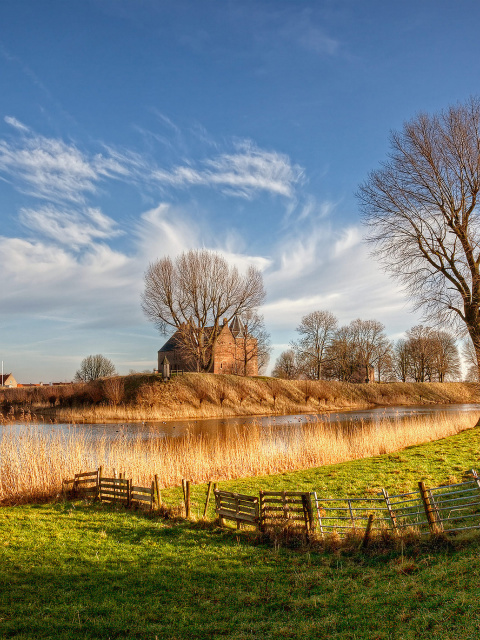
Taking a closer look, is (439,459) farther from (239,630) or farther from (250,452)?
(239,630)

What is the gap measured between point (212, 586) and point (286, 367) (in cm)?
6668

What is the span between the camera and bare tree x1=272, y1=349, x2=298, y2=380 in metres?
66.4

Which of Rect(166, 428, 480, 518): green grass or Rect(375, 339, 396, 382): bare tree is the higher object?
Rect(375, 339, 396, 382): bare tree

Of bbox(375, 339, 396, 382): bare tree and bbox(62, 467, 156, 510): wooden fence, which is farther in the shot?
bbox(375, 339, 396, 382): bare tree

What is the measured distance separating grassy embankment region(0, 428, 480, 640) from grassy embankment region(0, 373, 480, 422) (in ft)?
80.3

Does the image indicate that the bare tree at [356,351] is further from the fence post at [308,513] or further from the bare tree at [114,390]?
the fence post at [308,513]

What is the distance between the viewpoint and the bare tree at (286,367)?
218ft

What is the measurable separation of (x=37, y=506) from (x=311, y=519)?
6.69 meters

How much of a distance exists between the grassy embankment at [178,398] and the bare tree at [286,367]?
1707cm

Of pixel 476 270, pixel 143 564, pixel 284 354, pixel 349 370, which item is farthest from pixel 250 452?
pixel 284 354

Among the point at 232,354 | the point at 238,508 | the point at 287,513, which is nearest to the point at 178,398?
the point at 232,354

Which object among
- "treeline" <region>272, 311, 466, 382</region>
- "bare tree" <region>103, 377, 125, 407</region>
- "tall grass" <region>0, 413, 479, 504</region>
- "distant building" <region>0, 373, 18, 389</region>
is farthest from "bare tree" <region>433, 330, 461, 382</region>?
"distant building" <region>0, 373, 18, 389</region>

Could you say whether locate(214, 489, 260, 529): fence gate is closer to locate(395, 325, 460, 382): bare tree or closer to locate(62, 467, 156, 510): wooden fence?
locate(62, 467, 156, 510): wooden fence

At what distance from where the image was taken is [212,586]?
6770 millimetres
